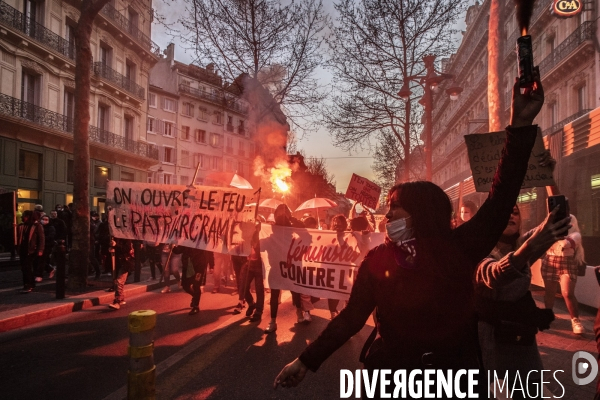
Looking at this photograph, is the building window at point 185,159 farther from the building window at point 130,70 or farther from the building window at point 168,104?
the building window at point 130,70

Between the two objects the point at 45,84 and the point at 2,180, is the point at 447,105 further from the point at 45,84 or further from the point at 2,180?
the point at 2,180

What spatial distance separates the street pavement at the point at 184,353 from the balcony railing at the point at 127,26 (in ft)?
78.2

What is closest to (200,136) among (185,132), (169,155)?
(185,132)

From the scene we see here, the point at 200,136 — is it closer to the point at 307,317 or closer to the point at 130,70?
the point at 130,70

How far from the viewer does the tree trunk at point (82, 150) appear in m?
9.30

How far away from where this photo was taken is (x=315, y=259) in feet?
20.2

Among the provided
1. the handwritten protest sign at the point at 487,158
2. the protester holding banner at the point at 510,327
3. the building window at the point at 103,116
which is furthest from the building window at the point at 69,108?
the protester holding banner at the point at 510,327

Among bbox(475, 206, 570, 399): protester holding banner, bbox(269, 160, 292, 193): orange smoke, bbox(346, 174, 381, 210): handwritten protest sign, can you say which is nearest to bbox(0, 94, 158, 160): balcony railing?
bbox(269, 160, 292, 193): orange smoke

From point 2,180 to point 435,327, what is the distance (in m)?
22.2

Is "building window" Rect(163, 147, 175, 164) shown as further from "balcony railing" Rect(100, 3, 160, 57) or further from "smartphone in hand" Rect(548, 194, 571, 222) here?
"smartphone in hand" Rect(548, 194, 571, 222)

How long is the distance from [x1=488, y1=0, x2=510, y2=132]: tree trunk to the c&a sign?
12376 mm

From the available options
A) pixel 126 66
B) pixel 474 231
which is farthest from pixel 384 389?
pixel 126 66

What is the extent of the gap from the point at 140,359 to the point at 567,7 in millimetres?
23269

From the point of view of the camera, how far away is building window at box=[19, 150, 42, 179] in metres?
20.5
